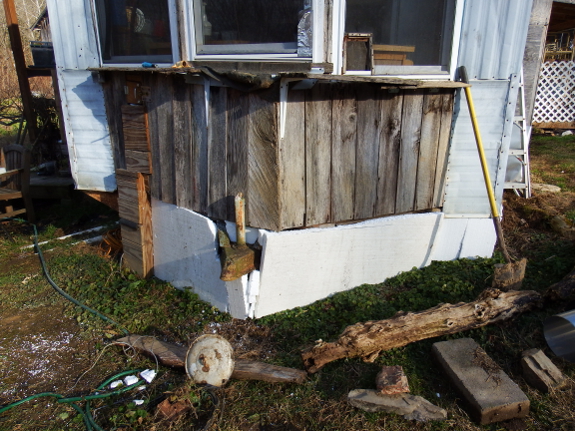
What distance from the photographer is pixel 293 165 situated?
11.9ft

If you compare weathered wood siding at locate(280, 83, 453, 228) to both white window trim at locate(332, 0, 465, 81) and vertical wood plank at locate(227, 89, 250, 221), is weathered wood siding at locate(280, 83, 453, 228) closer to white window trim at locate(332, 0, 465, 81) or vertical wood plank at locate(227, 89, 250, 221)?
white window trim at locate(332, 0, 465, 81)

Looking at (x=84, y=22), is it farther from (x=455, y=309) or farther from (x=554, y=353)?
(x=554, y=353)

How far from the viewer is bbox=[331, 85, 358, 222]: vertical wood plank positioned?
371 cm

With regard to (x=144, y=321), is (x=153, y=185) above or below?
above

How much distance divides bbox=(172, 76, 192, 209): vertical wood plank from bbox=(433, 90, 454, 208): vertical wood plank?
2.37 meters

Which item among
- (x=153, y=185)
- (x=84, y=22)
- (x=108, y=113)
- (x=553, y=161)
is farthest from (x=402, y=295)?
(x=553, y=161)

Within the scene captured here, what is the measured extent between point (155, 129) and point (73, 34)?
4.59 feet

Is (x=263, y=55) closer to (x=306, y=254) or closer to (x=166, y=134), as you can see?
(x=166, y=134)

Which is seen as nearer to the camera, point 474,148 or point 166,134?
point 166,134

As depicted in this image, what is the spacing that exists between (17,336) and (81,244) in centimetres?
197

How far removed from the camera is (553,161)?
838 centimetres

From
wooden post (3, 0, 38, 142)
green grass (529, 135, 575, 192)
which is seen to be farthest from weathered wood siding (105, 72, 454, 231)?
wooden post (3, 0, 38, 142)

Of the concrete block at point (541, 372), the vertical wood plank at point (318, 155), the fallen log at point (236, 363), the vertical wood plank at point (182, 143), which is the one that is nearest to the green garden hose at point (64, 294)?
the fallen log at point (236, 363)

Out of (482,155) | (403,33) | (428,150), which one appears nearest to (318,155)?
(428,150)
